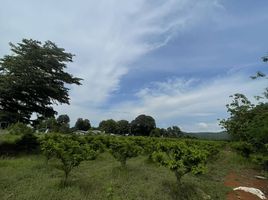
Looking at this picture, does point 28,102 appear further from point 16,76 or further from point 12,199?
point 12,199

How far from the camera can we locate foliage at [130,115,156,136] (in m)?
64.9

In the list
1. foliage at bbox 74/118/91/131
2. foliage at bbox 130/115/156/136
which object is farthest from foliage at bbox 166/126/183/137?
foliage at bbox 74/118/91/131

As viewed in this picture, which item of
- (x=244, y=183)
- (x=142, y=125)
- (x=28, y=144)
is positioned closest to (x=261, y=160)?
(x=244, y=183)

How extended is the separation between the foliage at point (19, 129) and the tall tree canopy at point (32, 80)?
0.42 m

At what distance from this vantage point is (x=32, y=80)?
17172mm

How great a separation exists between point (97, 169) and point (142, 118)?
53.6 m

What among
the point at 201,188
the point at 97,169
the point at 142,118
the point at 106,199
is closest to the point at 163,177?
the point at 201,188

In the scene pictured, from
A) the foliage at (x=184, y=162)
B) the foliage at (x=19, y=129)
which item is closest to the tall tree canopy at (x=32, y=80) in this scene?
the foliage at (x=19, y=129)

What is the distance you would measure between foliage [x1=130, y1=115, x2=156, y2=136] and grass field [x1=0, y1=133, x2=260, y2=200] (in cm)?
5144

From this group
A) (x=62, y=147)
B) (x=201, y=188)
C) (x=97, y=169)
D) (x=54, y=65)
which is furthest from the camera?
(x=54, y=65)

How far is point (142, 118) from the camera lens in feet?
217

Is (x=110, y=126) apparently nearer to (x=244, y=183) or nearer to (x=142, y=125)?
(x=142, y=125)

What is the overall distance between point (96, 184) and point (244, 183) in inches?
289

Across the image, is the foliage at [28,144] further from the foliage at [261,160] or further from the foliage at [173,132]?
the foliage at [173,132]
